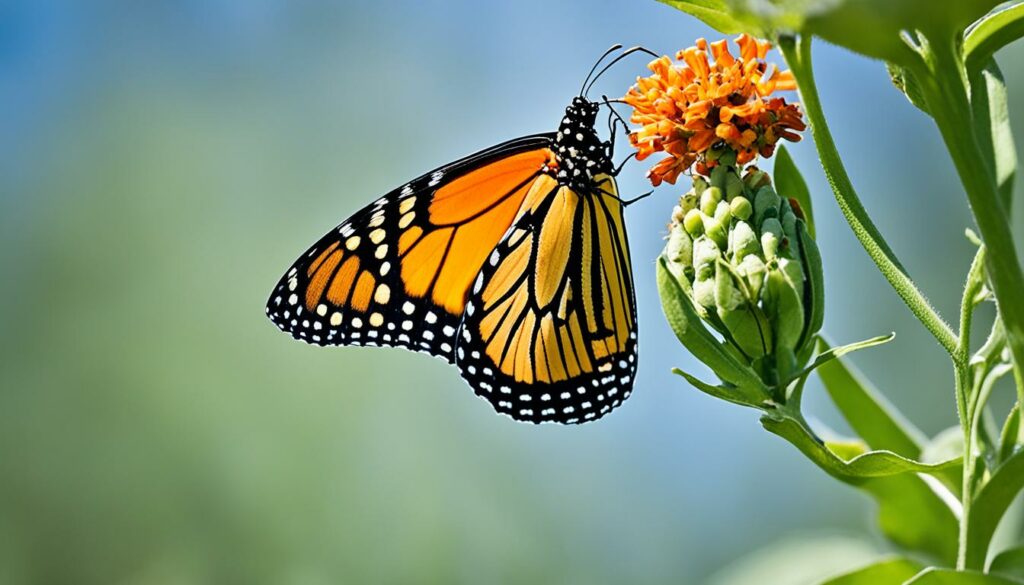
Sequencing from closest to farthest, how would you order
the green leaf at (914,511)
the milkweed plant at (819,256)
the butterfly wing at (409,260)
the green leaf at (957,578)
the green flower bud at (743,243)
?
the milkweed plant at (819,256)
the green leaf at (957,578)
the green flower bud at (743,243)
the green leaf at (914,511)
the butterfly wing at (409,260)

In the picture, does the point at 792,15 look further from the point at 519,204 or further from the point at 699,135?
the point at 519,204

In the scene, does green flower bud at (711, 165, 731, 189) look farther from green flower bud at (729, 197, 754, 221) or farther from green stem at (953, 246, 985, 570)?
green stem at (953, 246, 985, 570)

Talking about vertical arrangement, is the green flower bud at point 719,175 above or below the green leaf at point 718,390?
above

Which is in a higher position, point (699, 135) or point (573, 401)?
point (699, 135)

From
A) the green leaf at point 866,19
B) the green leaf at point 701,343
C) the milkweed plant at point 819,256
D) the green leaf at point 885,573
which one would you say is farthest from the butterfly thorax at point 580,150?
the green leaf at point 866,19

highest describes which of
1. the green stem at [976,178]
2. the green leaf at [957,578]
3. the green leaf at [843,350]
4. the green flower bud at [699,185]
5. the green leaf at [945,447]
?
the green flower bud at [699,185]

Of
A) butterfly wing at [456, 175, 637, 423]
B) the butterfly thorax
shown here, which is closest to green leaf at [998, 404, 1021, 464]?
butterfly wing at [456, 175, 637, 423]

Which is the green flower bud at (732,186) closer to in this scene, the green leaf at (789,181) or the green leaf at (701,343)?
the green leaf at (789,181)

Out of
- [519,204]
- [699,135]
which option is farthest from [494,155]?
[699,135]
